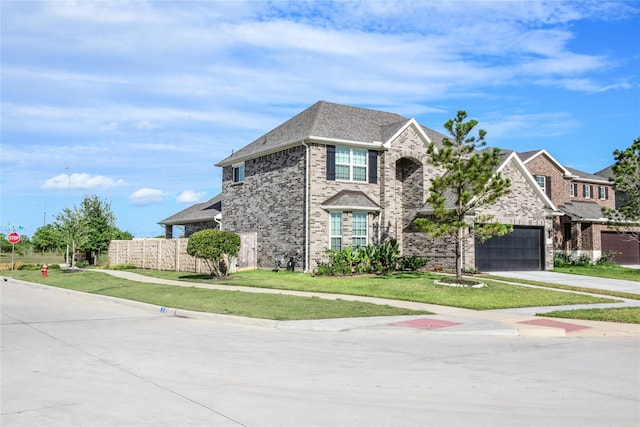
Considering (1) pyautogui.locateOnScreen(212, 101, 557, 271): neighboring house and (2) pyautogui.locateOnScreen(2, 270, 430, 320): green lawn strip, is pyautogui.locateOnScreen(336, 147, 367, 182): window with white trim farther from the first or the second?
(2) pyautogui.locateOnScreen(2, 270, 430, 320): green lawn strip

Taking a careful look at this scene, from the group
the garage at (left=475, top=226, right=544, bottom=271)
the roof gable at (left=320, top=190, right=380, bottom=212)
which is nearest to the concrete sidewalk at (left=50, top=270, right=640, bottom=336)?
the roof gable at (left=320, top=190, right=380, bottom=212)

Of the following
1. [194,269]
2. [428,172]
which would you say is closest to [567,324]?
[428,172]

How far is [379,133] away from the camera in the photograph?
30109 millimetres

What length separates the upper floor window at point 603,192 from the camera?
1719 inches

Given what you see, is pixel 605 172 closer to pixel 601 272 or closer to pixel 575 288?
pixel 601 272

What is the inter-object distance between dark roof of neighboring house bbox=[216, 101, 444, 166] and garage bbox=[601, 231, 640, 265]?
14.5m

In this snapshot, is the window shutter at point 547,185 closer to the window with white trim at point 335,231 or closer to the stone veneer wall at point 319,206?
the stone veneer wall at point 319,206

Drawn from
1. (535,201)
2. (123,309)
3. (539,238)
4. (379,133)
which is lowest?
(123,309)

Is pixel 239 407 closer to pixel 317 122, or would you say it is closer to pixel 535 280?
pixel 535 280

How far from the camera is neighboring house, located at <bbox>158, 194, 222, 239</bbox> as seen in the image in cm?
3640

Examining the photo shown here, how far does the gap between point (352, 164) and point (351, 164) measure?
6 centimetres

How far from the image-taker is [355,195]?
28062 mm

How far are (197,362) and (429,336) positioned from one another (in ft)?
17.2

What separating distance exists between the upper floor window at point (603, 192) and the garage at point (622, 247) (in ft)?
15.2
